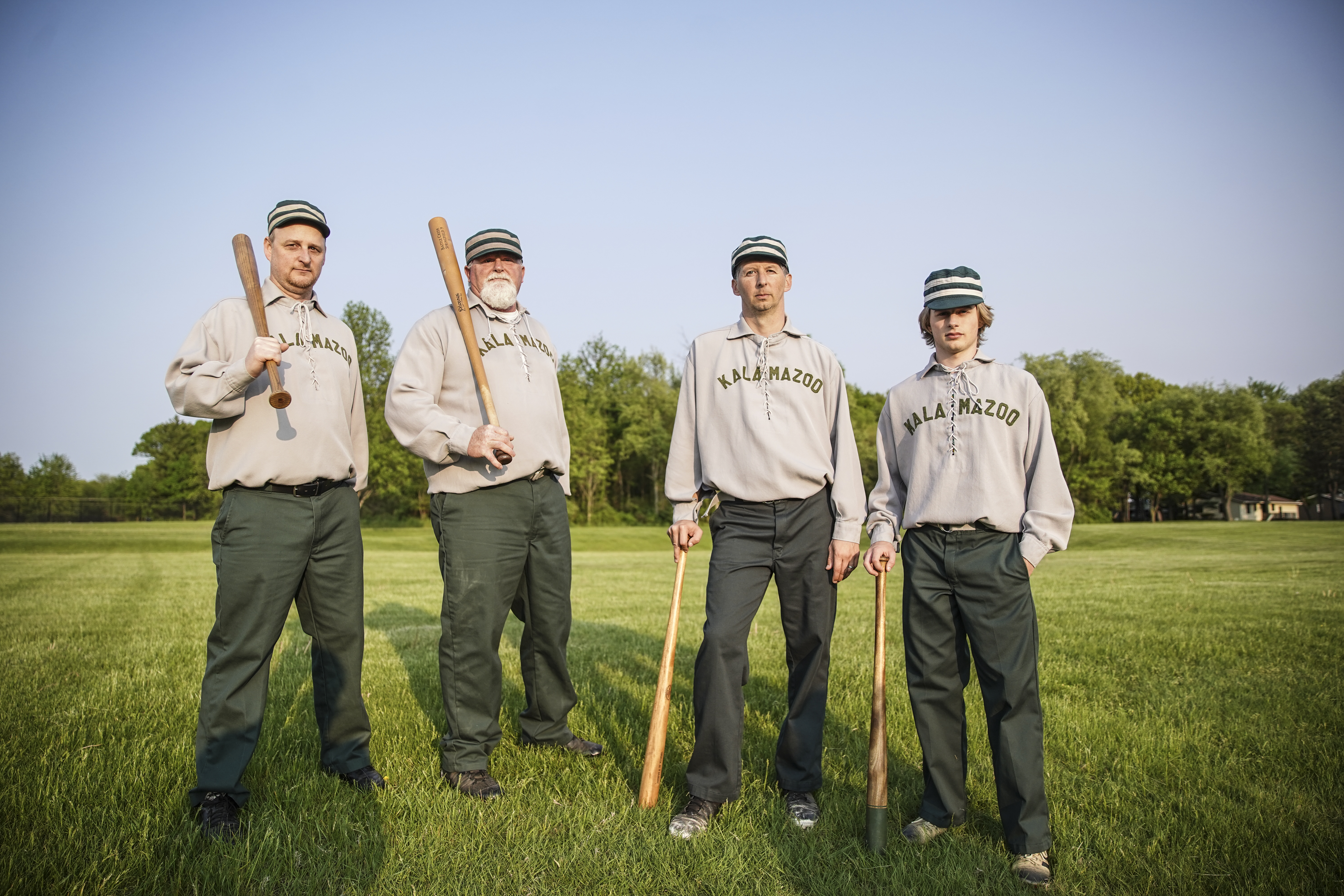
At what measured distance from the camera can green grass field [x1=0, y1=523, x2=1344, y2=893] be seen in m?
3.20

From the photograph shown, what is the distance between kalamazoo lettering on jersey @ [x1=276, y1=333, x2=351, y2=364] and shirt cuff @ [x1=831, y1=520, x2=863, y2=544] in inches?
116

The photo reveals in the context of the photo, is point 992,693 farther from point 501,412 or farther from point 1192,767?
point 501,412

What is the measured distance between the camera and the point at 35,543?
30969 millimetres

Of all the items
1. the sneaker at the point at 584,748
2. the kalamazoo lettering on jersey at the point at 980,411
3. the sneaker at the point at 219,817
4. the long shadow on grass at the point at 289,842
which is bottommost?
the sneaker at the point at 584,748

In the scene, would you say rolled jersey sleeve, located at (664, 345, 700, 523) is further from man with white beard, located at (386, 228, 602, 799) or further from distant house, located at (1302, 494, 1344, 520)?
distant house, located at (1302, 494, 1344, 520)

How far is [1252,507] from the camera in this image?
80812 mm

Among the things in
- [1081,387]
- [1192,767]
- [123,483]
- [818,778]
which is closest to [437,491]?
[818,778]

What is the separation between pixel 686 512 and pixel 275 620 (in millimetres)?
2202

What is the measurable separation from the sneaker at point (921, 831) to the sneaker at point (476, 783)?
2.02 metres

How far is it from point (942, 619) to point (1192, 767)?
6.41 ft

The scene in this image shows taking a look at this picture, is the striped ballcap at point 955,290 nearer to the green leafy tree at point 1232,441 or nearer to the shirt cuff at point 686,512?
the shirt cuff at point 686,512

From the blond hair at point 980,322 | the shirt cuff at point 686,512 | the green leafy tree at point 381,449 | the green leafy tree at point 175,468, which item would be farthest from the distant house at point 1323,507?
the green leafy tree at point 175,468

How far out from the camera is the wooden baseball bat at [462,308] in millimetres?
4363

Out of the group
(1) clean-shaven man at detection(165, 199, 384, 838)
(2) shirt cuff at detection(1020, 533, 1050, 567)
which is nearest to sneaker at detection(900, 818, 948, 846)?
(2) shirt cuff at detection(1020, 533, 1050, 567)
